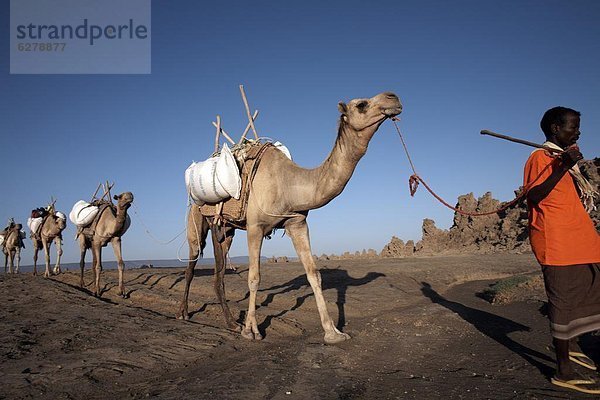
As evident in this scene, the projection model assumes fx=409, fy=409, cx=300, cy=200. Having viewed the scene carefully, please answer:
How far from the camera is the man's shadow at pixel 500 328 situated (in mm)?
4924

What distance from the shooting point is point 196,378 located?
179 inches

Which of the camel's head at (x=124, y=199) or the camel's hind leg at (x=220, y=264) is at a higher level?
the camel's head at (x=124, y=199)

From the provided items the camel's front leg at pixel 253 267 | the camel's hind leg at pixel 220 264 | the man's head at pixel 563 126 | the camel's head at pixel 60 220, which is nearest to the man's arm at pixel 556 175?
the man's head at pixel 563 126

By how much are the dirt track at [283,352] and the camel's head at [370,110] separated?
306cm

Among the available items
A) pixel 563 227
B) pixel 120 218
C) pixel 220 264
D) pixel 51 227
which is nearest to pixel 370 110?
pixel 563 227

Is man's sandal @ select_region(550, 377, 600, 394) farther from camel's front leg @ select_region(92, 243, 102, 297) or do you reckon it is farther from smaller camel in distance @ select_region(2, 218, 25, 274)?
smaller camel in distance @ select_region(2, 218, 25, 274)

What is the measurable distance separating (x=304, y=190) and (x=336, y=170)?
0.75 m

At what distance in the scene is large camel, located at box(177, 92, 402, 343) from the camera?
540cm

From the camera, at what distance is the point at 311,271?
21.5ft

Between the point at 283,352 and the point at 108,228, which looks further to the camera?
the point at 108,228

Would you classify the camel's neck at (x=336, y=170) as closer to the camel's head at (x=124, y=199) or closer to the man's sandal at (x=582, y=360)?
the man's sandal at (x=582, y=360)

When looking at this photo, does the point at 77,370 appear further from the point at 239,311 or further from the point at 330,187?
the point at 239,311

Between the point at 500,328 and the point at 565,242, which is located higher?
the point at 565,242

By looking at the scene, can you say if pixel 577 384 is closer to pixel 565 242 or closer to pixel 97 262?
pixel 565 242
